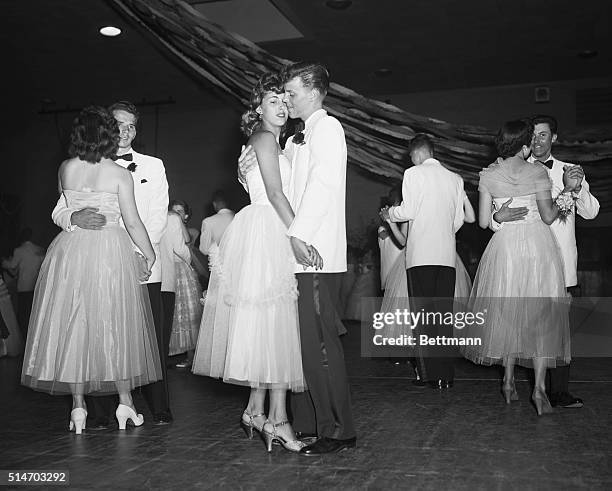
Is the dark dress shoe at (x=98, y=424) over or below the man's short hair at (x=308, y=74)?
below

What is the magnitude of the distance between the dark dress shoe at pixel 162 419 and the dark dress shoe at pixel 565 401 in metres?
1.80

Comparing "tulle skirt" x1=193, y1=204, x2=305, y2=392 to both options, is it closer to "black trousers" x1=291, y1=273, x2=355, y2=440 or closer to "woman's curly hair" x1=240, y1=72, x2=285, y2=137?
Result: "black trousers" x1=291, y1=273, x2=355, y2=440

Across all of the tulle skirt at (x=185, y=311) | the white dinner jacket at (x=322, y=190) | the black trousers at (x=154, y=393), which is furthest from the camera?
the tulle skirt at (x=185, y=311)

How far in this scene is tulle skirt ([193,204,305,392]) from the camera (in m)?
2.64

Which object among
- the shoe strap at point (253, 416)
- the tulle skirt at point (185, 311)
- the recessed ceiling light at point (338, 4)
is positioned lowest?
the shoe strap at point (253, 416)

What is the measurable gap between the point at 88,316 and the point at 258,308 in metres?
0.73

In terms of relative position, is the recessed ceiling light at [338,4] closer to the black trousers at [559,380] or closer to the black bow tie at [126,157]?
the black bow tie at [126,157]

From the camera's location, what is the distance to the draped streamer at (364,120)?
4.60 meters

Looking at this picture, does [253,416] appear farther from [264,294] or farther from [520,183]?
[520,183]

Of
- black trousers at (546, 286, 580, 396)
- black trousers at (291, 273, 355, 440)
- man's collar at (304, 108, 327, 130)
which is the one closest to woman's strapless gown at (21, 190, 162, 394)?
black trousers at (291, 273, 355, 440)

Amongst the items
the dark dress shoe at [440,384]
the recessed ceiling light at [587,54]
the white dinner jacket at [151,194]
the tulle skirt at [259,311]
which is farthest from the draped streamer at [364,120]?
the recessed ceiling light at [587,54]

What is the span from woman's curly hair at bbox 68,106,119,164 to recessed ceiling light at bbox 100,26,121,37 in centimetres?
443

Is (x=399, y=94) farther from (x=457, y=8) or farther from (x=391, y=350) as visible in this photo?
(x=391, y=350)

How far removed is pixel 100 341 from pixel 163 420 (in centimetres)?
54
